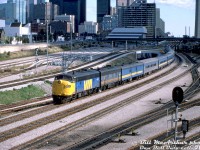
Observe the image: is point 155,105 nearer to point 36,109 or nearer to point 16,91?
point 36,109

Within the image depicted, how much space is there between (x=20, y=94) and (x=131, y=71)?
21388 millimetres

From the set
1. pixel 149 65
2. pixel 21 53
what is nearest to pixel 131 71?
pixel 149 65

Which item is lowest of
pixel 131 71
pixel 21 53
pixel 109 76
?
pixel 131 71

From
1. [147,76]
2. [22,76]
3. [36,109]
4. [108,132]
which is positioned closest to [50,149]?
[108,132]

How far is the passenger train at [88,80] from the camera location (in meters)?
40.3

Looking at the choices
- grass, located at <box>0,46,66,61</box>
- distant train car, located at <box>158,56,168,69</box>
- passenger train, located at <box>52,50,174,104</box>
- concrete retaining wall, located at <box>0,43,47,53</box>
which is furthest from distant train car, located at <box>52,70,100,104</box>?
concrete retaining wall, located at <box>0,43,47,53</box>

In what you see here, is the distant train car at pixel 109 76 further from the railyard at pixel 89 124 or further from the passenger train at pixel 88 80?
the railyard at pixel 89 124

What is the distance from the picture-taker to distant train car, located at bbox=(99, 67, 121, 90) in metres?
49.9

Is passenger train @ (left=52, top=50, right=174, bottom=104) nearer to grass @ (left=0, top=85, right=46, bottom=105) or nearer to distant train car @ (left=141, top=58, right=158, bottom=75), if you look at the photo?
distant train car @ (left=141, top=58, right=158, bottom=75)

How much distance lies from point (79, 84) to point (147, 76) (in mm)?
33315

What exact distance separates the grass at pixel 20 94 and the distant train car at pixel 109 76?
7236 mm

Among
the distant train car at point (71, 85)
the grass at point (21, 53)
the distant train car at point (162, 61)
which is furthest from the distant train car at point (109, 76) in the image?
the grass at point (21, 53)

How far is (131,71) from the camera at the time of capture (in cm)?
6291

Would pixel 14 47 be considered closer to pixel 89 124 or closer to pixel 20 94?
pixel 20 94
